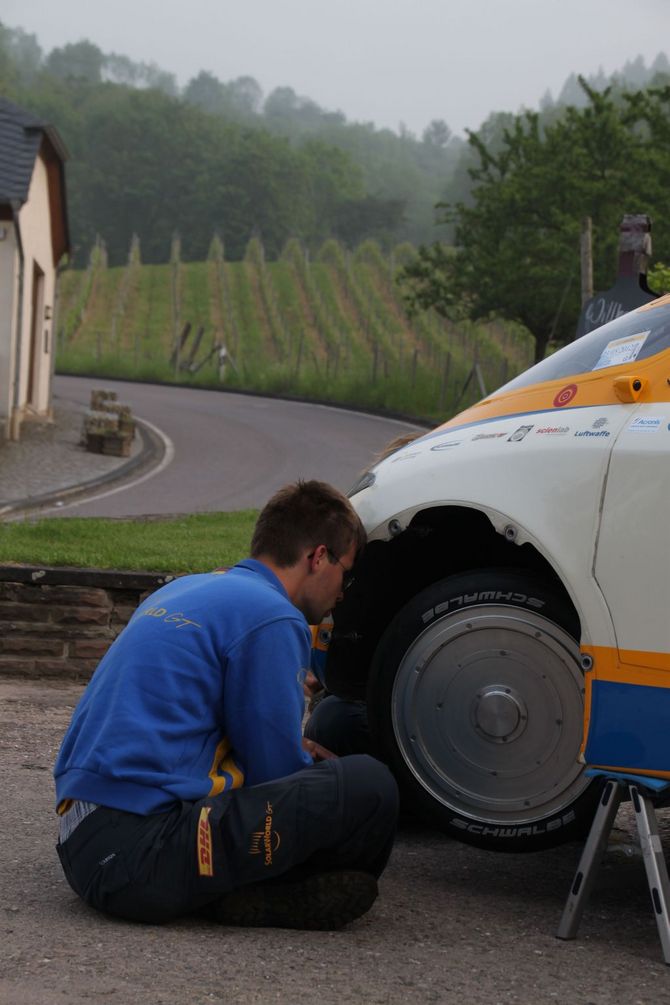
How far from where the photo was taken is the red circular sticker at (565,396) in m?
4.14

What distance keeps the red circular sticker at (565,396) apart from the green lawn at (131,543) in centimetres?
435

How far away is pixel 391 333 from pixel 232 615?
63.0m

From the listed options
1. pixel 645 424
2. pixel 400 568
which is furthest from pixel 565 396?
pixel 400 568

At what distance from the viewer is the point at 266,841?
369 centimetres

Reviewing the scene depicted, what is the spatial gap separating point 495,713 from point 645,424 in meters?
0.93

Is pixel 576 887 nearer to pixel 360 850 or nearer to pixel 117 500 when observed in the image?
pixel 360 850

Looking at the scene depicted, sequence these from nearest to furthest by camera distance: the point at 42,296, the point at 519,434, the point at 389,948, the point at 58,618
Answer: the point at 389,948, the point at 519,434, the point at 58,618, the point at 42,296

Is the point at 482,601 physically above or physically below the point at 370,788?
above

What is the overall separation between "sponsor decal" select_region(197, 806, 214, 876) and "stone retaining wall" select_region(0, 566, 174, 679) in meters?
3.94

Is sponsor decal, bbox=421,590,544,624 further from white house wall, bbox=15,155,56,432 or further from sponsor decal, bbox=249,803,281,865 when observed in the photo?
white house wall, bbox=15,155,56,432

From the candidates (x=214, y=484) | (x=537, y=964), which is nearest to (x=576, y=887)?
(x=537, y=964)

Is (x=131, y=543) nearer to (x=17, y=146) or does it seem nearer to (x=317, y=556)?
(x=317, y=556)

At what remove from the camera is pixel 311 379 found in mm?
44312

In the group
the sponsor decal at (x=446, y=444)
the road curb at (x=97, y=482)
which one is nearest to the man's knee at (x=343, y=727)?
the sponsor decal at (x=446, y=444)
